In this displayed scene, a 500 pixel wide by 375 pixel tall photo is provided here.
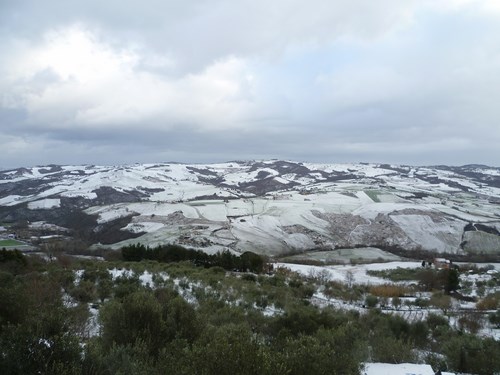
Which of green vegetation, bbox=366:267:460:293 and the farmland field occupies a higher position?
green vegetation, bbox=366:267:460:293

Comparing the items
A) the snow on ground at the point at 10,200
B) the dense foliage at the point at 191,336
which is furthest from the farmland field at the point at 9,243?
the snow on ground at the point at 10,200

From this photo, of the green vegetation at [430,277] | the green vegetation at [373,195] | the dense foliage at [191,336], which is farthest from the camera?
the green vegetation at [373,195]

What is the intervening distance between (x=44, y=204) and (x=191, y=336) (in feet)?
406

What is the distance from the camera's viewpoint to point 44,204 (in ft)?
383

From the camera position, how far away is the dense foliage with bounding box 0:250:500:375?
572cm

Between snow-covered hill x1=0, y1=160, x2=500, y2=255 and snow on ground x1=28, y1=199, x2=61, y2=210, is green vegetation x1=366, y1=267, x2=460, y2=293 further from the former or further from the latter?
snow on ground x1=28, y1=199, x2=61, y2=210

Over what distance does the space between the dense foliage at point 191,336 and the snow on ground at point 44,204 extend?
106 metres

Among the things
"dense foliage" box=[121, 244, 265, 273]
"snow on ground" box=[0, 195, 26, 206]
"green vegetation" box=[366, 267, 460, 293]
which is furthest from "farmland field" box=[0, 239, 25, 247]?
"green vegetation" box=[366, 267, 460, 293]

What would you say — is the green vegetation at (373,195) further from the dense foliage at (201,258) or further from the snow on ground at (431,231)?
the dense foliage at (201,258)

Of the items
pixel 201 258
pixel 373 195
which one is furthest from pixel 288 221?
pixel 373 195

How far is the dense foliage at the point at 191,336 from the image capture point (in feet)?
18.8

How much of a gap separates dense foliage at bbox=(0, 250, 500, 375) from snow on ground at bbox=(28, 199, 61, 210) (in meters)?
106

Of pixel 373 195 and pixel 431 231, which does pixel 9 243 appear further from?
pixel 373 195

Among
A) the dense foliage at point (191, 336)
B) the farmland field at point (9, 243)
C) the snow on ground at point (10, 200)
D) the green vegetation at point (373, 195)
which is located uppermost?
the dense foliage at point (191, 336)
